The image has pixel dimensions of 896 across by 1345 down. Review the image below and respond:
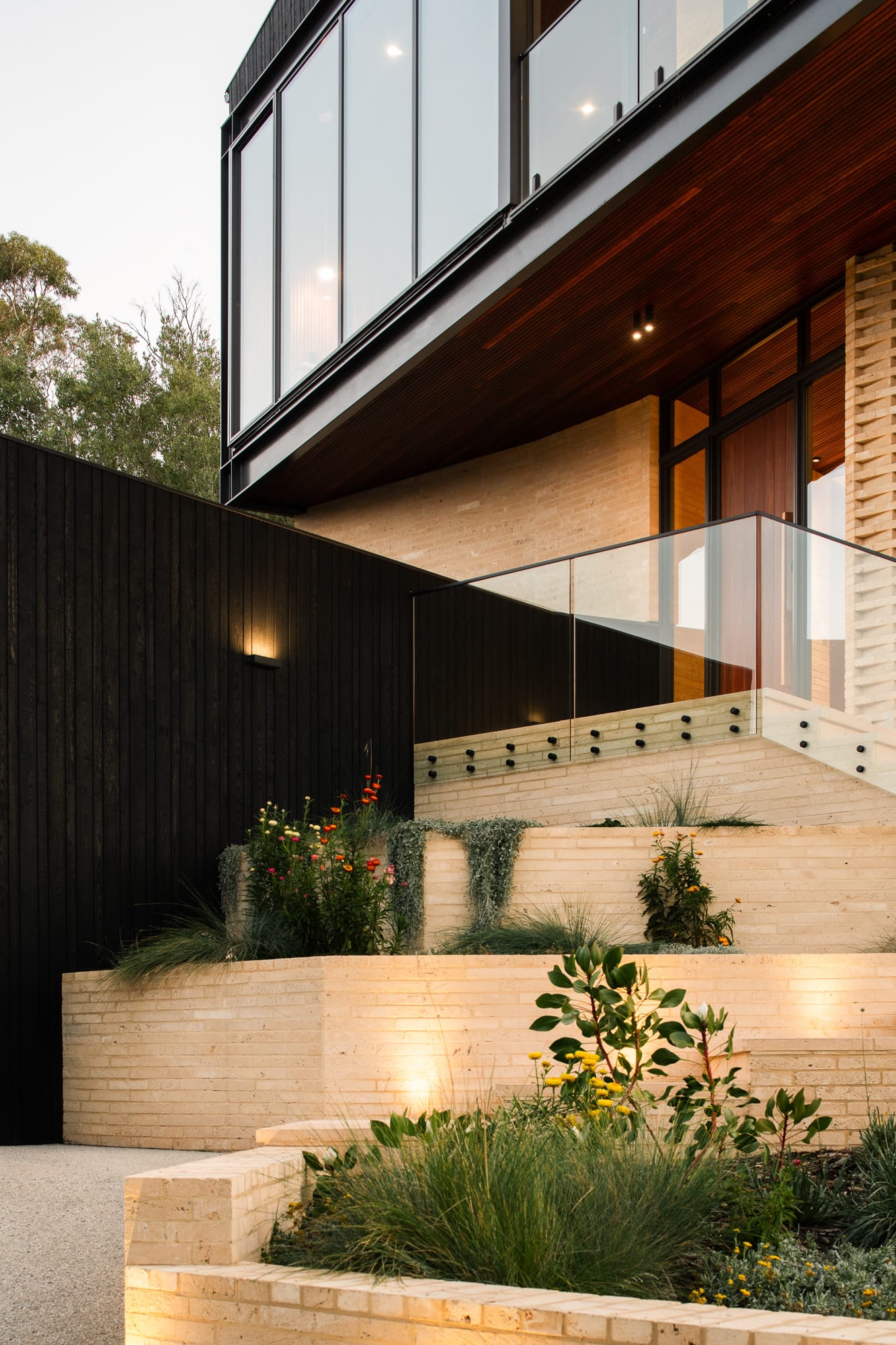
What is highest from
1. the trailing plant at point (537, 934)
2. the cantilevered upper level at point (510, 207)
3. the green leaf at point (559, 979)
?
the cantilevered upper level at point (510, 207)

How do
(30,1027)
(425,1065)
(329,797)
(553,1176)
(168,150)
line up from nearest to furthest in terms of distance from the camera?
1. (553,1176)
2. (425,1065)
3. (30,1027)
4. (329,797)
5. (168,150)

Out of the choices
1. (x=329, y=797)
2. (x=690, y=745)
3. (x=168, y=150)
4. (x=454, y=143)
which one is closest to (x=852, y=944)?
(x=690, y=745)

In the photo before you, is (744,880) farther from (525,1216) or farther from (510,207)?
(510,207)

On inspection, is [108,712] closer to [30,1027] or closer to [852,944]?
[30,1027]

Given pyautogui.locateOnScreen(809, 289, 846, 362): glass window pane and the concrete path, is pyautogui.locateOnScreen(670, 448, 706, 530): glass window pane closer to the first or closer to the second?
pyautogui.locateOnScreen(809, 289, 846, 362): glass window pane

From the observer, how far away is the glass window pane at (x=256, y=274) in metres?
13.6

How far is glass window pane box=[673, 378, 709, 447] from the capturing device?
501 inches

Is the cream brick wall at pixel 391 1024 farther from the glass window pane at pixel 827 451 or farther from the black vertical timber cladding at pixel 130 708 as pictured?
the glass window pane at pixel 827 451

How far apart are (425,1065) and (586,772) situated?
11.3 feet

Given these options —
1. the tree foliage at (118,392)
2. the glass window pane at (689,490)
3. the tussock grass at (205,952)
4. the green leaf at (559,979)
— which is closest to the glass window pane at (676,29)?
the glass window pane at (689,490)

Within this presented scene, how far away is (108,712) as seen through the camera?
8.44 metres

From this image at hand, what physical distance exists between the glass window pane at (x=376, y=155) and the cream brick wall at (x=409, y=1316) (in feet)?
30.0

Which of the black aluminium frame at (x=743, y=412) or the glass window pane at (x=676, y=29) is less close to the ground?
the glass window pane at (x=676, y=29)

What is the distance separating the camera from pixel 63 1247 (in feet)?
15.6
